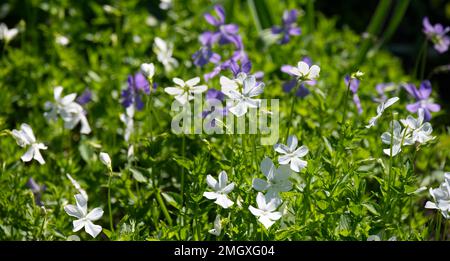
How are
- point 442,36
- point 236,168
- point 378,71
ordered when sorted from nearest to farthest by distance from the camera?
point 236,168 → point 442,36 → point 378,71

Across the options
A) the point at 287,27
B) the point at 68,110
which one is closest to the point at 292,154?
the point at 68,110

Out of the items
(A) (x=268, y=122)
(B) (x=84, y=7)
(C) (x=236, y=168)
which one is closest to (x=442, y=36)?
(A) (x=268, y=122)

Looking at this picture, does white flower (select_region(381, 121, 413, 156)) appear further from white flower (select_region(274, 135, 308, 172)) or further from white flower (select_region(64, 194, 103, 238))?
white flower (select_region(64, 194, 103, 238))

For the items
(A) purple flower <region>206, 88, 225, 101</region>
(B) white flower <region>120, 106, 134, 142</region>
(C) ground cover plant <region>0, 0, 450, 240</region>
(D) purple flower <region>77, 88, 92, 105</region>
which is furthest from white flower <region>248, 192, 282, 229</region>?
(D) purple flower <region>77, 88, 92, 105</region>

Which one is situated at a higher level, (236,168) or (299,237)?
(236,168)

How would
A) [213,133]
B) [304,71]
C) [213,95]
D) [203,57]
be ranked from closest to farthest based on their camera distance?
[304,71] → [213,95] → [213,133] → [203,57]

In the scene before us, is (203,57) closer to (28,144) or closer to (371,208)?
(28,144)
